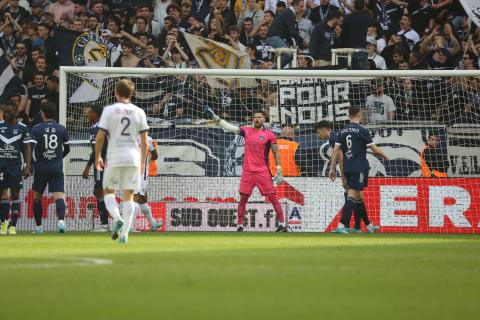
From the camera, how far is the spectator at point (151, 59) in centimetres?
2325

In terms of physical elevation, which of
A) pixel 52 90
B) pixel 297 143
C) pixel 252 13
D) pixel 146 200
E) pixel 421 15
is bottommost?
pixel 146 200

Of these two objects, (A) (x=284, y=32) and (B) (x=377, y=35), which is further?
(B) (x=377, y=35)

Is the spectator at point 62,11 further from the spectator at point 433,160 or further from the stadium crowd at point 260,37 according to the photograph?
the spectator at point 433,160

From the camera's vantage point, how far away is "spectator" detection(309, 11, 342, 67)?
22.3 m

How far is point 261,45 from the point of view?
76.3 ft

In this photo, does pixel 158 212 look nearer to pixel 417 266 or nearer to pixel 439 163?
pixel 439 163

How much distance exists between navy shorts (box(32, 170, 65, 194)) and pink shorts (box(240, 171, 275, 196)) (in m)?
3.40

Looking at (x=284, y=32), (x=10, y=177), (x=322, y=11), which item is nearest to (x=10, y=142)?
(x=10, y=177)

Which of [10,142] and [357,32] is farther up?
[357,32]

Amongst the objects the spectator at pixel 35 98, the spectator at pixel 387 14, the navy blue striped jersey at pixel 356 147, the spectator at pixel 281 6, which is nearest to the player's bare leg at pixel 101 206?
the spectator at pixel 35 98

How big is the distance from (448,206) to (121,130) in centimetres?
886

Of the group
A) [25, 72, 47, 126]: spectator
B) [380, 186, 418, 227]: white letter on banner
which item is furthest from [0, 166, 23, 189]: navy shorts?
[380, 186, 418, 227]: white letter on banner

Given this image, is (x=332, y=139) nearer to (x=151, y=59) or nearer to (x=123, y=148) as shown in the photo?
(x=151, y=59)

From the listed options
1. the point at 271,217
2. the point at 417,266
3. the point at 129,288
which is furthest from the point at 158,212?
the point at 129,288
